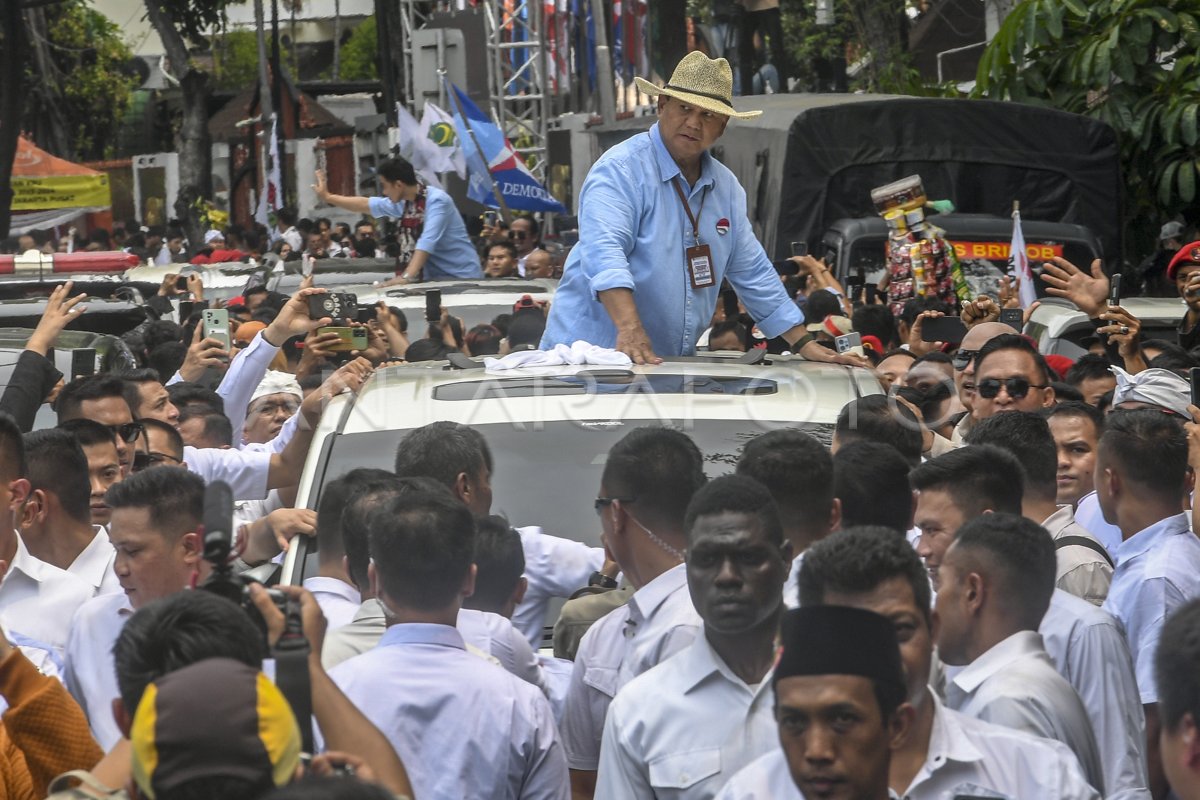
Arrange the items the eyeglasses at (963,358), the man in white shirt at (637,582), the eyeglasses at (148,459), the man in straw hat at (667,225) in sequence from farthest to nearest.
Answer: the eyeglasses at (963,358) < the man in straw hat at (667,225) < the eyeglasses at (148,459) < the man in white shirt at (637,582)

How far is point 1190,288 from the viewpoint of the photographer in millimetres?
9109

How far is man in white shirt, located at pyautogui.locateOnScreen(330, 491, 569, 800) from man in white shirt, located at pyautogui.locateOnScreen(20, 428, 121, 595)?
174 cm

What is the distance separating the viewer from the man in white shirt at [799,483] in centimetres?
484

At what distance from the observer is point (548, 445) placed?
5.60 meters

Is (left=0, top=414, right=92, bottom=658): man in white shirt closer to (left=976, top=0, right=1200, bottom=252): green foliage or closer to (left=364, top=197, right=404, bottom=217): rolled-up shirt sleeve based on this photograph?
(left=364, top=197, right=404, bottom=217): rolled-up shirt sleeve

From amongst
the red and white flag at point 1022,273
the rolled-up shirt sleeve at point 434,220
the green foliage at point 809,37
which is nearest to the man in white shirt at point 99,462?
the red and white flag at point 1022,273

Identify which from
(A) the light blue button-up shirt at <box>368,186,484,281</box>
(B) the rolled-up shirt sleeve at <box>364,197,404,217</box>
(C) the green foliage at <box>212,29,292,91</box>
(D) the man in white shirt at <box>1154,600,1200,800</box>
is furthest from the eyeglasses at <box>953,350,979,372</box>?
(C) the green foliage at <box>212,29,292,91</box>

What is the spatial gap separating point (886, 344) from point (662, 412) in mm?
5086

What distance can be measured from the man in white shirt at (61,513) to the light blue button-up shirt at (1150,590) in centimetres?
282

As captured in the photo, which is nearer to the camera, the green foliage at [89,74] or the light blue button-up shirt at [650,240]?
the light blue button-up shirt at [650,240]

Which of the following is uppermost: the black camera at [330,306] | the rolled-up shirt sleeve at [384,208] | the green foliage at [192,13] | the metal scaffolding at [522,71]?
the green foliage at [192,13]

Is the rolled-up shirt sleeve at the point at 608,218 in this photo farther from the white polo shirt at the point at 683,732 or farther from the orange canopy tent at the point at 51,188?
the orange canopy tent at the point at 51,188

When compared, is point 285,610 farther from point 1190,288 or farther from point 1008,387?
point 1190,288

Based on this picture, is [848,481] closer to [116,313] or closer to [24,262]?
[116,313]
